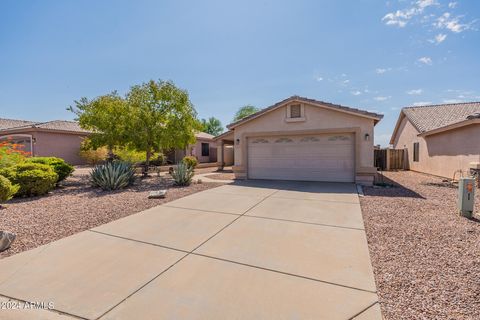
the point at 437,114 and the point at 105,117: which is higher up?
the point at 437,114

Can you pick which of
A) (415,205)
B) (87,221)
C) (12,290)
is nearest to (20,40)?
(87,221)

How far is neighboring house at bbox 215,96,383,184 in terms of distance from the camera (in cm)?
1038

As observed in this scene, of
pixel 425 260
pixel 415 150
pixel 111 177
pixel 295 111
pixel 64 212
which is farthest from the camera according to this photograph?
pixel 415 150

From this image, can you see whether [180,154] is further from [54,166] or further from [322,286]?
[322,286]

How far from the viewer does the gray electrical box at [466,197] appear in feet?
17.6

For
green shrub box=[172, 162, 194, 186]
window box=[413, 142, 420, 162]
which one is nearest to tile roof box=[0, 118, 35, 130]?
green shrub box=[172, 162, 194, 186]

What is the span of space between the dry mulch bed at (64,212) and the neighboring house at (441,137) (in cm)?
1307

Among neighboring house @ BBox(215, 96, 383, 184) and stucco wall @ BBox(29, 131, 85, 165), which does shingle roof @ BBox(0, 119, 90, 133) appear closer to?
stucco wall @ BBox(29, 131, 85, 165)

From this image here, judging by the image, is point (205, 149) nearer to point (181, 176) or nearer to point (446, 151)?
point (181, 176)

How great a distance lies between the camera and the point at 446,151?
12.8 metres

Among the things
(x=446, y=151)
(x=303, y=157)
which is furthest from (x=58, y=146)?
(x=446, y=151)

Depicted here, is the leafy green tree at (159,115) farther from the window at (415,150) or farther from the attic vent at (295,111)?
the window at (415,150)

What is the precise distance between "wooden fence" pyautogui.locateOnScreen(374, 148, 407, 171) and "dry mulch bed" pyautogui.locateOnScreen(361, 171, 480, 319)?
13255mm

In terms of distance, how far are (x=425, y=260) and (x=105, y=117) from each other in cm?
1306
